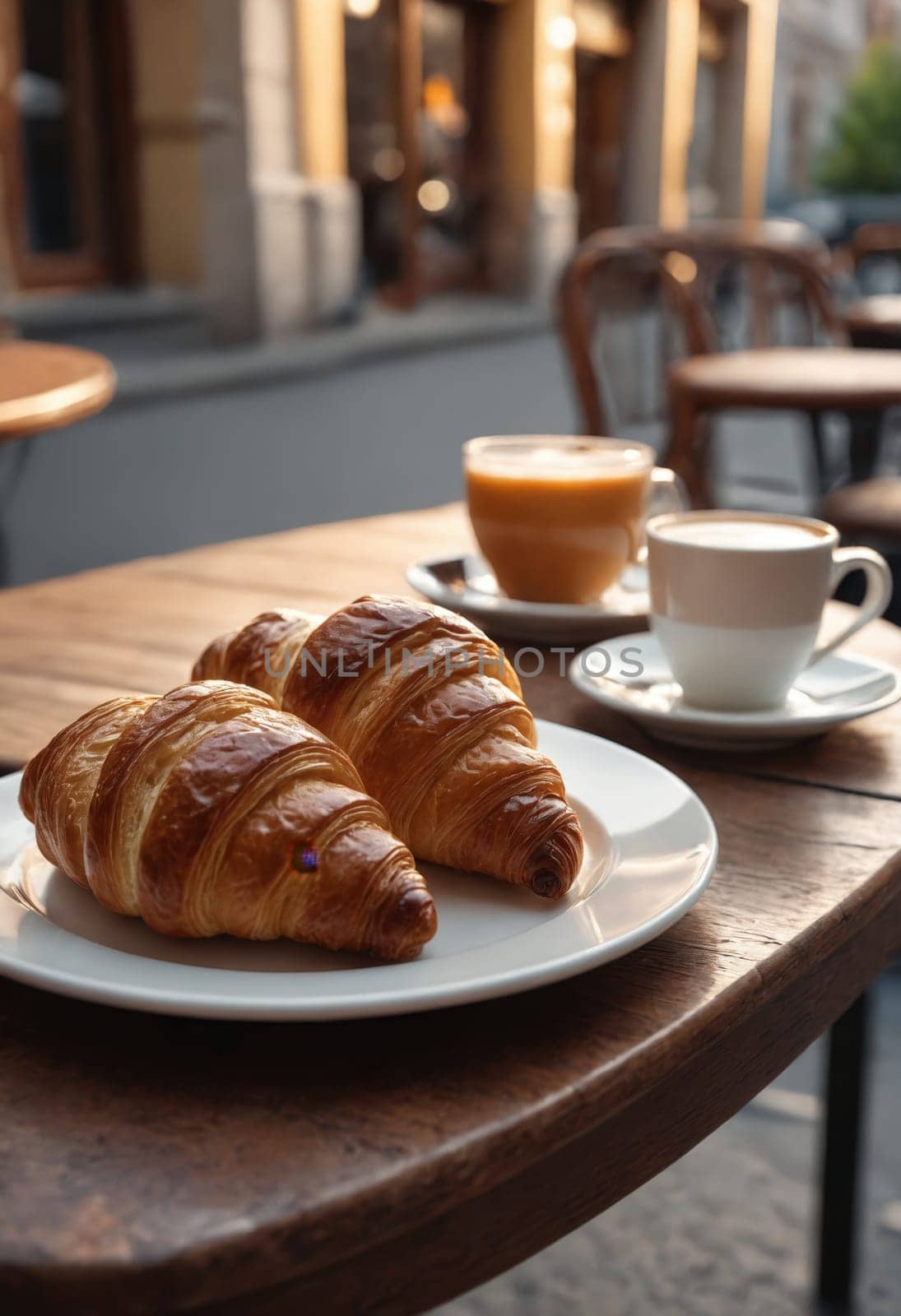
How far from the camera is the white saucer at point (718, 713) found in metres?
0.71

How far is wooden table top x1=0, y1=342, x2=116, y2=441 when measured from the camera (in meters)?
1.87

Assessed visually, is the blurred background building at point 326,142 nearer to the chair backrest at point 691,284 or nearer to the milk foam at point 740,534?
the chair backrest at point 691,284

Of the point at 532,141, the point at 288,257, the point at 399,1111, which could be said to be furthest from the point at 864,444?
the point at 532,141

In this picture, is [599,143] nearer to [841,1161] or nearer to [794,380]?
[794,380]

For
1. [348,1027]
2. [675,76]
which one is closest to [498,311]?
[675,76]

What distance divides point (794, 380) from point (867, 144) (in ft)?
51.1

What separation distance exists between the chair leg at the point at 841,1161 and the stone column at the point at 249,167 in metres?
4.61

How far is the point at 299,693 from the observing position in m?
0.56

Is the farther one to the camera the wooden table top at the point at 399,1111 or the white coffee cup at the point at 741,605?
the white coffee cup at the point at 741,605

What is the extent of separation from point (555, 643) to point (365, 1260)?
583mm

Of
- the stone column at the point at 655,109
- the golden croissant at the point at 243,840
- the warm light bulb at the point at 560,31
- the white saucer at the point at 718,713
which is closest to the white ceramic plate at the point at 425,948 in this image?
the golden croissant at the point at 243,840

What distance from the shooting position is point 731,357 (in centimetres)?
296

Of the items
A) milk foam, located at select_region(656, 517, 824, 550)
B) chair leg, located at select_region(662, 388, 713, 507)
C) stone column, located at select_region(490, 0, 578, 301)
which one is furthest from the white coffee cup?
stone column, located at select_region(490, 0, 578, 301)

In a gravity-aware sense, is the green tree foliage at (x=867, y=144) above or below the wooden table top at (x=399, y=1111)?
above
